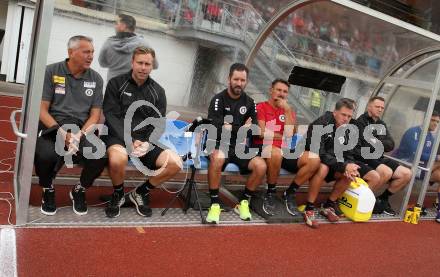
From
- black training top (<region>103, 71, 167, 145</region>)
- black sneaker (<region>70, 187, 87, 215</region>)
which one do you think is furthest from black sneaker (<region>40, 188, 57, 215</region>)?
black training top (<region>103, 71, 167, 145</region>)

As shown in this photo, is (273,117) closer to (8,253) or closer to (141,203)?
(141,203)

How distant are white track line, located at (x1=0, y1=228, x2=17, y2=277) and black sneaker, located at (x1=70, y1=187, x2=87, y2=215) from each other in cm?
65

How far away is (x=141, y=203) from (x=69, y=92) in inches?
50.4

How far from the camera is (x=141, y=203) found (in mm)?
4219

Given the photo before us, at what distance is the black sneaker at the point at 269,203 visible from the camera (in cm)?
484

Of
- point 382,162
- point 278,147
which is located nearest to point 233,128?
point 278,147

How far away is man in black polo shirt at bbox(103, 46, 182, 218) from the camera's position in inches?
159

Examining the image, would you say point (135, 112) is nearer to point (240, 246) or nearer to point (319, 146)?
point (240, 246)

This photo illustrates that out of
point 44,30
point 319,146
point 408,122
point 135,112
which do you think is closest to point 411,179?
point 408,122

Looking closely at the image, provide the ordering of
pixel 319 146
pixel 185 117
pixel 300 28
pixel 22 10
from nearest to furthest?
1. pixel 319 146
2. pixel 185 117
3. pixel 300 28
4. pixel 22 10

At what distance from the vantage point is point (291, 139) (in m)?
5.40

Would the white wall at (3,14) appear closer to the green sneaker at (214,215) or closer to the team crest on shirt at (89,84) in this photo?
the team crest on shirt at (89,84)

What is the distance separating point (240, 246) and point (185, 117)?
2345 mm

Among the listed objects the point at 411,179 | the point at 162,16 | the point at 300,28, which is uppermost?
the point at 300,28
